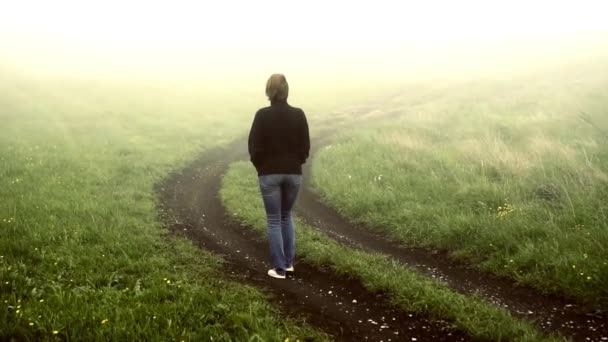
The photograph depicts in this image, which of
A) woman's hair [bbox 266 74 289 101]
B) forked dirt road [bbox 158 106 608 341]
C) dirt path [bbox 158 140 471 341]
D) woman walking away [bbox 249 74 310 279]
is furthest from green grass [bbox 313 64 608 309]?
woman's hair [bbox 266 74 289 101]

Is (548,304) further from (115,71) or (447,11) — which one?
(447,11)

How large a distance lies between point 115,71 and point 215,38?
3052 centimetres

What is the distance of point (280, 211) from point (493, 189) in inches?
234

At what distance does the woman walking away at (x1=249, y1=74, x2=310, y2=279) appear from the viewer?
24.9 ft

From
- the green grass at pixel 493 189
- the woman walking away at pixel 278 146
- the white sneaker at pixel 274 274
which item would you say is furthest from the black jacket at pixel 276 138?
the green grass at pixel 493 189

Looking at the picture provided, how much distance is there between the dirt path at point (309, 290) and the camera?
6.41 metres

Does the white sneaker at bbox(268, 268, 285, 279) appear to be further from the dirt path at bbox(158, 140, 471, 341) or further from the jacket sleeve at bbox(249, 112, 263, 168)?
the jacket sleeve at bbox(249, 112, 263, 168)

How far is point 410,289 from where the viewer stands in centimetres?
740

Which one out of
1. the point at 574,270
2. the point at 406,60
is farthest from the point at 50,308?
the point at 406,60

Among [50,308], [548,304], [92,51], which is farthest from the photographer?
[92,51]

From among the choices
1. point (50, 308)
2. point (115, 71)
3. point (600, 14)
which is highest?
point (600, 14)

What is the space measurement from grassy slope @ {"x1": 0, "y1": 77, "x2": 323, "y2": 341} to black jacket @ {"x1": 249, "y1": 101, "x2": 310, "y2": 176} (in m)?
1.92

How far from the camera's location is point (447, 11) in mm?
96875

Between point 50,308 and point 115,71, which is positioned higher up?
point 115,71
